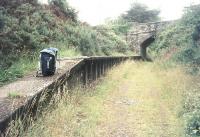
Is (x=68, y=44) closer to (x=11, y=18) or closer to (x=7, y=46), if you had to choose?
(x=11, y=18)

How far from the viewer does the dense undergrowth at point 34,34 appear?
1387cm

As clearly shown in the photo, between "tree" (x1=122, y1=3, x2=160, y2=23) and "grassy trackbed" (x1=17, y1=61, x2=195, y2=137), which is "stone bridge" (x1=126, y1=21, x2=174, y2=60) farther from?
"grassy trackbed" (x1=17, y1=61, x2=195, y2=137)

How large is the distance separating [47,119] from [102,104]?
11.5 feet

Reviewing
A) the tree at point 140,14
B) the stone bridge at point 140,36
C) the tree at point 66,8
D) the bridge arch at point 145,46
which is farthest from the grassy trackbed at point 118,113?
the tree at point 140,14

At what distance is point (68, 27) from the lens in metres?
21.8

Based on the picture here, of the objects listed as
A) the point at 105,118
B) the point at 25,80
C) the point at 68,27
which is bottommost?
the point at 105,118

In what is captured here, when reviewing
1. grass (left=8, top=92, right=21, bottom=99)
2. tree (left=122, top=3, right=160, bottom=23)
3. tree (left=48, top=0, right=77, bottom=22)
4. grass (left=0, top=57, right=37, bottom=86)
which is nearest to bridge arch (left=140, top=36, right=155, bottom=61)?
tree (left=122, top=3, right=160, bottom=23)

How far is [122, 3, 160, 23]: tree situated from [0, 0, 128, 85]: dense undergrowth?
31.1m

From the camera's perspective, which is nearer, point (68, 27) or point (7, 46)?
point (7, 46)

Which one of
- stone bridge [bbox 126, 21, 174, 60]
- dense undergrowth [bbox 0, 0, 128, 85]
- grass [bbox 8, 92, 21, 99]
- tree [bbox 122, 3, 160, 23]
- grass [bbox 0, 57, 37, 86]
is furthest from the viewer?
tree [bbox 122, 3, 160, 23]

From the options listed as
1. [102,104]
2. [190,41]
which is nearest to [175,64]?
[190,41]

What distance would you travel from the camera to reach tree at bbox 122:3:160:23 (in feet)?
189

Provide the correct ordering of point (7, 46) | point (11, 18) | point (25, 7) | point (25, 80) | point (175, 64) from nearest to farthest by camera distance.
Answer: point (25, 80), point (7, 46), point (11, 18), point (25, 7), point (175, 64)

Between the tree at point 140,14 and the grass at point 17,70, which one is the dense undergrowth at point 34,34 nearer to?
the grass at point 17,70
